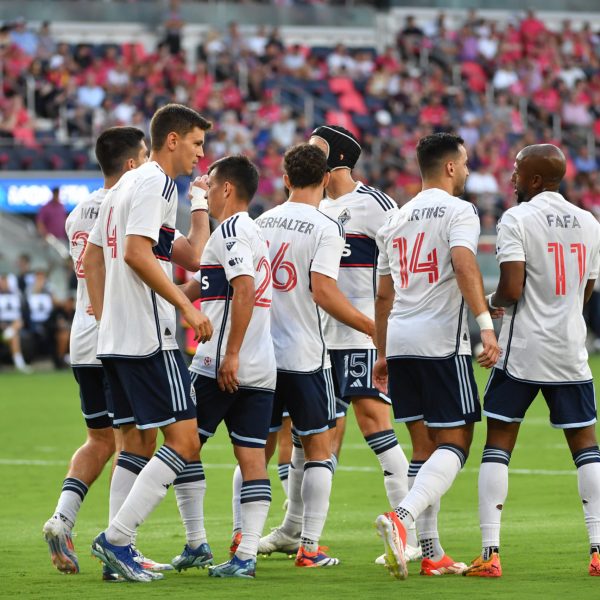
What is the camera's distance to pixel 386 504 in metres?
10.5

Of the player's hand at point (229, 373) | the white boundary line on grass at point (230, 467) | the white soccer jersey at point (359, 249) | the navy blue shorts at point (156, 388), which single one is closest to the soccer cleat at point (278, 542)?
the white soccer jersey at point (359, 249)

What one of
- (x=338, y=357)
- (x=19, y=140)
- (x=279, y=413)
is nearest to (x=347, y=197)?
(x=338, y=357)

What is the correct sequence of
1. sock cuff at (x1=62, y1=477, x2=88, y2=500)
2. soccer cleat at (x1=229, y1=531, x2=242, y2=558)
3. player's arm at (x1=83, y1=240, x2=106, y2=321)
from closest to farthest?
player's arm at (x1=83, y1=240, x2=106, y2=321) → soccer cleat at (x1=229, y1=531, x2=242, y2=558) → sock cuff at (x1=62, y1=477, x2=88, y2=500)

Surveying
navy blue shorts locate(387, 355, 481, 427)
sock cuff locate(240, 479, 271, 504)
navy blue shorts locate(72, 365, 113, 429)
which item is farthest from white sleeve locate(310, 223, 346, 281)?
navy blue shorts locate(72, 365, 113, 429)

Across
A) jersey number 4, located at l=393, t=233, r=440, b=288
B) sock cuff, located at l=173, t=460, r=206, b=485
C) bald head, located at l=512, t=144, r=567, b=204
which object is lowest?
sock cuff, located at l=173, t=460, r=206, b=485

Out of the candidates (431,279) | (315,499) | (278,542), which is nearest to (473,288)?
(431,279)

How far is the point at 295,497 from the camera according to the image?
28.2 feet

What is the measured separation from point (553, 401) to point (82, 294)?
276cm

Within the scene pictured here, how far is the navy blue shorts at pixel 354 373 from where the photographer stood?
28.4 ft

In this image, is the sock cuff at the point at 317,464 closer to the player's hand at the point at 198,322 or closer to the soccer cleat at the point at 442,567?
the soccer cleat at the point at 442,567

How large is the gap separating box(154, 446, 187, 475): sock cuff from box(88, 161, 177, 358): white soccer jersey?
0.50 meters

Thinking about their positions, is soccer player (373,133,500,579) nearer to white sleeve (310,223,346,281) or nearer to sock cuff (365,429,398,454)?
white sleeve (310,223,346,281)

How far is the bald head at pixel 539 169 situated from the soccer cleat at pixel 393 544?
1.93 metres

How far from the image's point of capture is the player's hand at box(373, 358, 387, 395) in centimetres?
800
